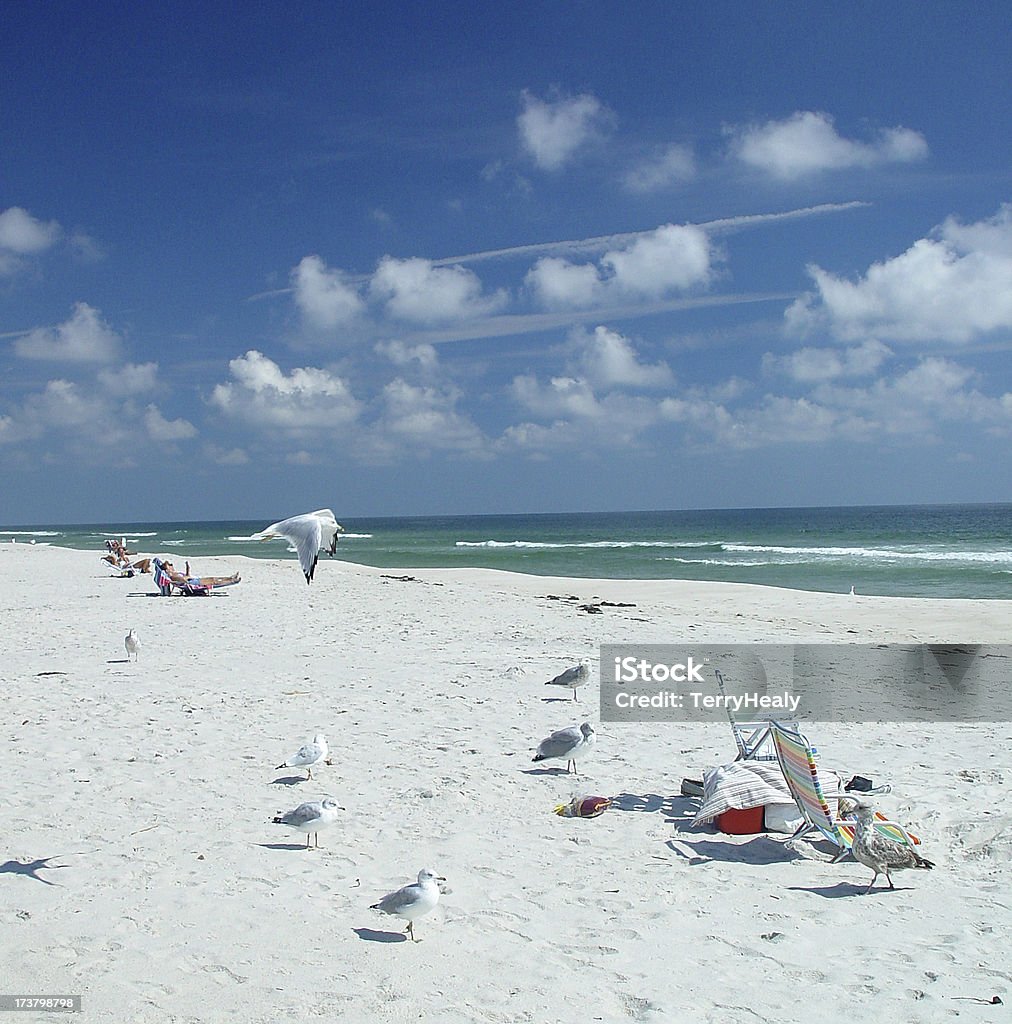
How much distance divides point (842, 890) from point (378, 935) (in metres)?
2.42

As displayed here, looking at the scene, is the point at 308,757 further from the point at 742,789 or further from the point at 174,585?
the point at 174,585

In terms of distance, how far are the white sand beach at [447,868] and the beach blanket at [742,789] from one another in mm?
213

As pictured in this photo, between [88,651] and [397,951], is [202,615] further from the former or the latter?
[397,951]

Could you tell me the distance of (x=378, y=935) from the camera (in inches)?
170

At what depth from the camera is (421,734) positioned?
791 centimetres

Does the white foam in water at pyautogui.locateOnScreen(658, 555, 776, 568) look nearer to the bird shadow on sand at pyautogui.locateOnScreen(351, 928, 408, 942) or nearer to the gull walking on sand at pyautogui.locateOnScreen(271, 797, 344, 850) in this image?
the gull walking on sand at pyautogui.locateOnScreen(271, 797, 344, 850)

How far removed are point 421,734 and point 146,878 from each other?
3226 mm

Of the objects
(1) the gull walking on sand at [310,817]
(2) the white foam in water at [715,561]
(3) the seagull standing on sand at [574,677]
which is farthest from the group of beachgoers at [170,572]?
(2) the white foam in water at [715,561]

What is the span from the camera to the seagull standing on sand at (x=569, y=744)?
668 centimetres

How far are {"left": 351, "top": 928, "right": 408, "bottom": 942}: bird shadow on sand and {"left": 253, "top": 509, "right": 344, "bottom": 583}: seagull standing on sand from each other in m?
2.58

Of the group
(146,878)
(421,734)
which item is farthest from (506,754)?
(146,878)

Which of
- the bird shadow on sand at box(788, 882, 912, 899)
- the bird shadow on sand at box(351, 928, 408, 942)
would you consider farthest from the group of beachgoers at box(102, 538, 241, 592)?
the bird shadow on sand at box(788, 882, 912, 899)

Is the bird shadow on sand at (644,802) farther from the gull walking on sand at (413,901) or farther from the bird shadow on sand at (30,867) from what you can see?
the bird shadow on sand at (30,867)

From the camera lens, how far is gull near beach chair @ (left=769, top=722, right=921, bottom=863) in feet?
17.3
